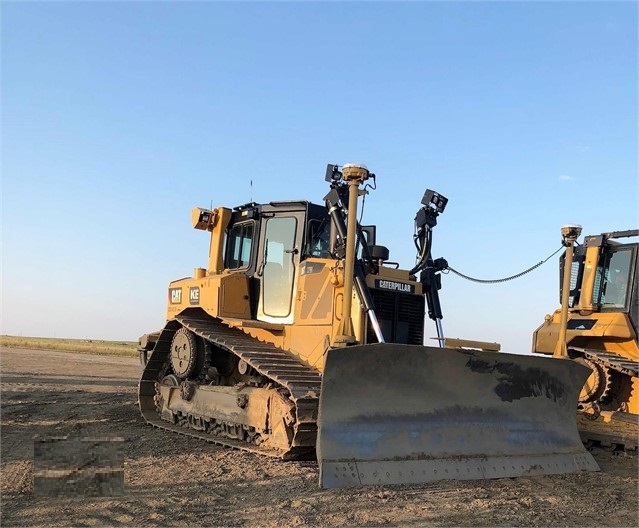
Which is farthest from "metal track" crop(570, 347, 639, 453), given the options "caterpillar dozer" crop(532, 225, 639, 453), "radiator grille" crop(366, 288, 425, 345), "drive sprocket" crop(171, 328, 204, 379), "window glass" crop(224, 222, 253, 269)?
"drive sprocket" crop(171, 328, 204, 379)

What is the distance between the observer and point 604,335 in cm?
1059

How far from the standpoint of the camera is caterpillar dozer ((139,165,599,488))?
21.5 ft

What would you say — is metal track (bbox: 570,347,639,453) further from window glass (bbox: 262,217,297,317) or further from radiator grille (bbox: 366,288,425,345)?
window glass (bbox: 262,217,297,317)

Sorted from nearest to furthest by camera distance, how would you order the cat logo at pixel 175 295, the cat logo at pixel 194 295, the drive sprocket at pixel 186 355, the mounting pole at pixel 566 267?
1. the mounting pole at pixel 566 267
2. the drive sprocket at pixel 186 355
3. the cat logo at pixel 194 295
4. the cat logo at pixel 175 295

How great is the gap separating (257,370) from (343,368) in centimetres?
152

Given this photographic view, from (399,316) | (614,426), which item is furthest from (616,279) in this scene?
(399,316)

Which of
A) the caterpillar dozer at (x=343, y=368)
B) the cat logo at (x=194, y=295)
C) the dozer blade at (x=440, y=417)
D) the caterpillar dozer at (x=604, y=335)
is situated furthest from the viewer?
the cat logo at (x=194, y=295)

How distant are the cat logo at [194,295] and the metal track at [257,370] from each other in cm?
27

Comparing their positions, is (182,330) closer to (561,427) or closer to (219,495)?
(219,495)

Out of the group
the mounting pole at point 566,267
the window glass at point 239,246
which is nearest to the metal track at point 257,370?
the window glass at point 239,246

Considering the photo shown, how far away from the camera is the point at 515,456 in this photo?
716 centimetres

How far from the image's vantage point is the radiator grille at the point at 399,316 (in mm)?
7914

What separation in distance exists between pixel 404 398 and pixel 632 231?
20.9 feet

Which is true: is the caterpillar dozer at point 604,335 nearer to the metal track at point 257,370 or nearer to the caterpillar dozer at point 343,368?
the caterpillar dozer at point 343,368
